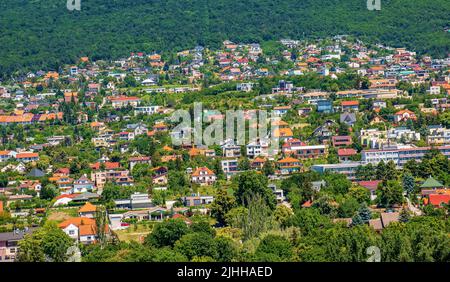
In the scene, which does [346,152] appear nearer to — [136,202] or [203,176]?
[203,176]

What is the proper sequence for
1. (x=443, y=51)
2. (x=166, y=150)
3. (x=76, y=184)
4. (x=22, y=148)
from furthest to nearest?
(x=443, y=51) < (x=22, y=148) < (x=166, y=150) < (x=76, y=184)

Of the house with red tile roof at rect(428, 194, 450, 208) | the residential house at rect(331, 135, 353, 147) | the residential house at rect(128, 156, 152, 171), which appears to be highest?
the residential house at rect(331, 135, 353, 147)

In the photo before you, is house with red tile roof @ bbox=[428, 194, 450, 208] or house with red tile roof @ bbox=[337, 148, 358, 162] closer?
house with red tile roof @ bbox=[428, 194, 450, 208]

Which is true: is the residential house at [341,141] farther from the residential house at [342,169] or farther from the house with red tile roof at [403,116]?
the residential house at [342,169]

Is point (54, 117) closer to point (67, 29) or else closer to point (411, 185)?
point (411, 185)

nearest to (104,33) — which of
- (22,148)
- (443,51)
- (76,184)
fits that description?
(443,51)

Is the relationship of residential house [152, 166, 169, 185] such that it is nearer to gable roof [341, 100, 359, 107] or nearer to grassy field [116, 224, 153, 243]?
grassy field [116, 224, 153, 243]

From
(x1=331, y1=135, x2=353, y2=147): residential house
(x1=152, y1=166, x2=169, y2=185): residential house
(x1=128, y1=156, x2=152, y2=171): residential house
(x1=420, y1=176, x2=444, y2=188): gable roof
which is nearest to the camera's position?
(x1=420, y1=176, x2=444, y2=188): gable roof

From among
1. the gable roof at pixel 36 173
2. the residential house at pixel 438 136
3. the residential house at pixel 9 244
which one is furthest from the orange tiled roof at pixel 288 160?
the residential house at pixel 9 244

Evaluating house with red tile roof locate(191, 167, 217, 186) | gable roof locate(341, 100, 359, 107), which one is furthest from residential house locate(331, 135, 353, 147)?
gable roof locate(341, 100, 359, 107)
